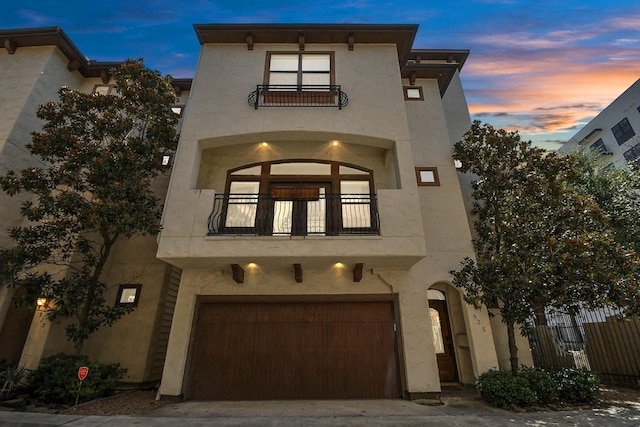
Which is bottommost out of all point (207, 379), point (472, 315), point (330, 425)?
point (330, 425)

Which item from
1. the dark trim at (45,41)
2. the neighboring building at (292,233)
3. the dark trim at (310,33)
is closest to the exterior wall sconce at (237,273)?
the neighboring building at (292,233)

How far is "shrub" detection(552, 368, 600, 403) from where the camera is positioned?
5.92m

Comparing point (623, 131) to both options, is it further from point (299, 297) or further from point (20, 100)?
point (20, 100)

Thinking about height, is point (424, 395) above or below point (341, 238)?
below

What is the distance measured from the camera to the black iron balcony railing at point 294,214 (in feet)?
23.8

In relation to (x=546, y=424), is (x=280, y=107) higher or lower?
higher

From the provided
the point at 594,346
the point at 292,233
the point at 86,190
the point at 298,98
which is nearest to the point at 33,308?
the point at 86,190

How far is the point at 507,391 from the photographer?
229 inches

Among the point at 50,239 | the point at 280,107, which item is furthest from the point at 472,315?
the point at 50,239

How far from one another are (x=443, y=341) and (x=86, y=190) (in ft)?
33.6

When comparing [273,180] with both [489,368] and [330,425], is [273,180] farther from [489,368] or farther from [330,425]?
[489,368]

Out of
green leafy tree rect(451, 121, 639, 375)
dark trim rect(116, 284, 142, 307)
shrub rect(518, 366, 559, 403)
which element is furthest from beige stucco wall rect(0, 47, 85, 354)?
shrub rect(518, 366, 559, 403)

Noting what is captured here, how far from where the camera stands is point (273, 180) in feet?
28.2

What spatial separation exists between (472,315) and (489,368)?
1.19m
